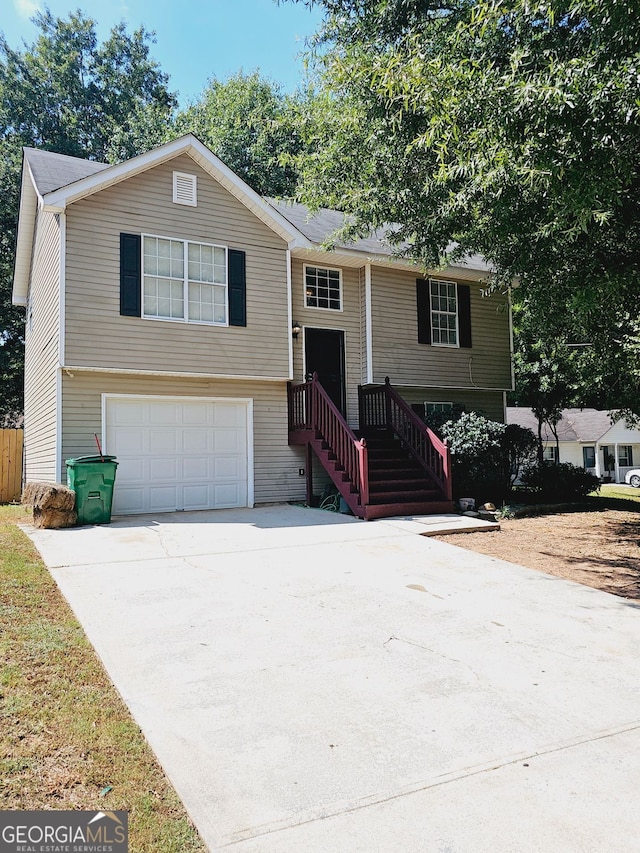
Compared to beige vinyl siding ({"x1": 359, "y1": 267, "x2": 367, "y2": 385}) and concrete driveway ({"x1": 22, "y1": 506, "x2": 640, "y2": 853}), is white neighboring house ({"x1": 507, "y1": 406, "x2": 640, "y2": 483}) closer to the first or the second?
beige vinyl siding ({"x1": 359, "y1": 267, "x2": 367, "y2": 385})

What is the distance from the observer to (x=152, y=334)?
1036 centimetres

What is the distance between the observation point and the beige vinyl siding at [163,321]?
986cm

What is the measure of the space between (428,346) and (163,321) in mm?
6236

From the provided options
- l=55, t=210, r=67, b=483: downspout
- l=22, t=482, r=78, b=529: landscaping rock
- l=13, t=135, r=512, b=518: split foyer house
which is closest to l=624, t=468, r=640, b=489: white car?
l=13, t=135, r=512, b=518: split foyer house

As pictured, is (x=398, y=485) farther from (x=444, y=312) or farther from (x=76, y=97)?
Result: (x=76, y=97)

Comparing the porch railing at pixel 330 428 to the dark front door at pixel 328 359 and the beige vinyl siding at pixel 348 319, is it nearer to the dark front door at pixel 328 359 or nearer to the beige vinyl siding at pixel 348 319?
the dark front door at pixel 328 359

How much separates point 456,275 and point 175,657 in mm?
12034

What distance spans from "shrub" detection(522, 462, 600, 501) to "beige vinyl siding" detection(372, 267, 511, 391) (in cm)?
229

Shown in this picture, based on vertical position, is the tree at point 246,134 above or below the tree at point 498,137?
above

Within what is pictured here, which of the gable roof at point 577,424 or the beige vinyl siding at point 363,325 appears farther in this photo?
the gable roof at point 577,424

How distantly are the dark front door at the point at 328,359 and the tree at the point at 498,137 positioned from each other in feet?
11.1

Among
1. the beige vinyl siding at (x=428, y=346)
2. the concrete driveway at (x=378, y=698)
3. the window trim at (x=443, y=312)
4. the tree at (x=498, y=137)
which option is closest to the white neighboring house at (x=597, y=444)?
the beige vinyl siding at (x=428, y=346)

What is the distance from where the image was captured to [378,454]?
37.8ft

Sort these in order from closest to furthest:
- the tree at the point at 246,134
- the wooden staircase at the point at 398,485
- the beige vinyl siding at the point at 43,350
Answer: the wooden staircase at the point at 398,485 → the beige vinyl siding at the point at 43,350 → the tree at the point at 246,134
